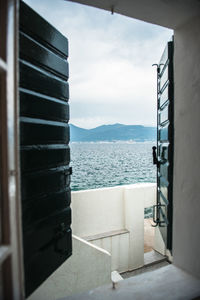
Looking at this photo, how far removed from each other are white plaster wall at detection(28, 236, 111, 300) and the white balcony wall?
5.83 feet

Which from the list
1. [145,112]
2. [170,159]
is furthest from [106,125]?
[170,159]

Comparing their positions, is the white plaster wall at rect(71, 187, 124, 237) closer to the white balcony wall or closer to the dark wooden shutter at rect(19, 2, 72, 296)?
the white balcony wall

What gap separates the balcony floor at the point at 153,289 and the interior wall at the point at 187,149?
95 millimetres

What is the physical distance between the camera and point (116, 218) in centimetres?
634

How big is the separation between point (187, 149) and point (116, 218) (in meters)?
5.40

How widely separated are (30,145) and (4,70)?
1.75 ft

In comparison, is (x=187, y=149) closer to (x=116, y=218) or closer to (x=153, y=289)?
(x=153, y=289)

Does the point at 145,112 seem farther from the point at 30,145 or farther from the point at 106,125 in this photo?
the point at 30,145

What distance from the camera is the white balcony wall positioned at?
578 centimetres

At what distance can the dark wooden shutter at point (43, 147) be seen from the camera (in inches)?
45.6

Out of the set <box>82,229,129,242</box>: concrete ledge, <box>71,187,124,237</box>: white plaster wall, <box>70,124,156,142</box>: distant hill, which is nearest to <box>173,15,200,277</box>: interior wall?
<box>71,187,124,237</box>: white plaster wall

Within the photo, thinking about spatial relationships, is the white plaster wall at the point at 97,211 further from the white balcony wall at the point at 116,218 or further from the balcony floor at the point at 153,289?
the balcony floor at the point at 153,289

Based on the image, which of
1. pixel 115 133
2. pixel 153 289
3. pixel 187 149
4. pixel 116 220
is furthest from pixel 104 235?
pixel 115 133

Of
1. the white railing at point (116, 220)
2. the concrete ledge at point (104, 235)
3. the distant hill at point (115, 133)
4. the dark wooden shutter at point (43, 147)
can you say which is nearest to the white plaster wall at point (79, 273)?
the white railing at point (116, 220)
